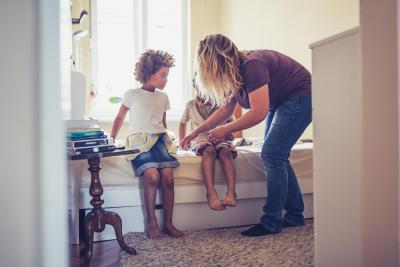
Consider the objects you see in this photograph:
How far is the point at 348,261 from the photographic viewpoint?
3.44 ft

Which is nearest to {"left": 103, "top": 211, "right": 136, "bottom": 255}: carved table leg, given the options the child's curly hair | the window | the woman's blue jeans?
the woman's blue jeans

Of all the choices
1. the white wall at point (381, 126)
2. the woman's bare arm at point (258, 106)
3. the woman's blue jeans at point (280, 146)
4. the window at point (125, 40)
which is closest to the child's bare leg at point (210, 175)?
the woman's blue jeans at point (280, 146)

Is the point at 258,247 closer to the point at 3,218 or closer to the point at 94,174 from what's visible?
the point at 94,174

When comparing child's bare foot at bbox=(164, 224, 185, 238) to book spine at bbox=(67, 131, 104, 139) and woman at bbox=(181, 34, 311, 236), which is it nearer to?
woman at bbox=(181, 34, 311, 236)

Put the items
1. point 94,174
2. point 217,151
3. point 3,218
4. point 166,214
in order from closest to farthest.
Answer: point 3,218 → point 94,174 → point 166,214 → point 217,151

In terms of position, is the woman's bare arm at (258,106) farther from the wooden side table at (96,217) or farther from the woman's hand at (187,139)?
the wooden side table at (96,217)

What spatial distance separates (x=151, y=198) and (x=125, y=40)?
10.6 feet

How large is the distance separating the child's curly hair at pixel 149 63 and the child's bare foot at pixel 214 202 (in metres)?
0.70

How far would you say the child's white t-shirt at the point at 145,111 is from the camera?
2012mm

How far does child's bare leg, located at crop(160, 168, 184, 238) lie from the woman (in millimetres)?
164

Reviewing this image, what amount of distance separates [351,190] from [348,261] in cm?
20

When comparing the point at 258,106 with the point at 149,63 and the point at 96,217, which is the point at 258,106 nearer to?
the point at 149,63

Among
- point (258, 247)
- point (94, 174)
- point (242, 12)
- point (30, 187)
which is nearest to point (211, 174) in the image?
point (258, 247)

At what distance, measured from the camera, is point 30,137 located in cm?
67
